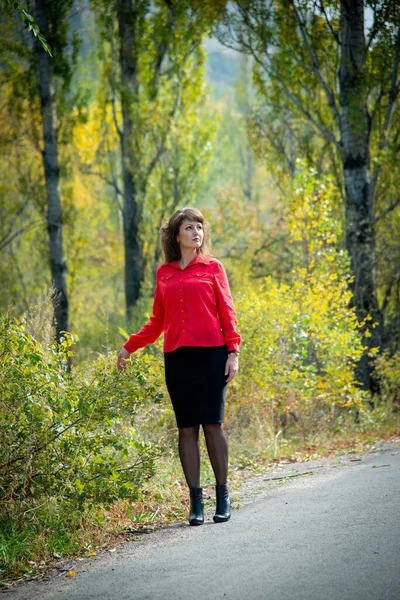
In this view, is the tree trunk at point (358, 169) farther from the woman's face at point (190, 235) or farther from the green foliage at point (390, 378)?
the woman's face at point (190, 235)

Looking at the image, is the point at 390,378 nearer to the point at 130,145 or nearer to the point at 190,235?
the point at 190,235

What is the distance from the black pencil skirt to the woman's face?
2.39 feet

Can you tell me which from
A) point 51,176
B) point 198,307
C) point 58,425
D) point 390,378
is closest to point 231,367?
point 198,307

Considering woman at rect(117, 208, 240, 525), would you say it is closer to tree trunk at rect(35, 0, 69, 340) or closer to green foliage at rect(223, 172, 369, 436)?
green foliage at rect(223, 172, 369, 436)

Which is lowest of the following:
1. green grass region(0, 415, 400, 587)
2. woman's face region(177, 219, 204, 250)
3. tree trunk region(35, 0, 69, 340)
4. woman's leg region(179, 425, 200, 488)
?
green grass region(0, 415, 400, 587)

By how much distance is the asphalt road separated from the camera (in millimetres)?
3865

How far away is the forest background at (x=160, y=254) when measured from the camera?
17.2ft

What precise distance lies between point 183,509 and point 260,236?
46.2 ft

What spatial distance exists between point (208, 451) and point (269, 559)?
1185mm

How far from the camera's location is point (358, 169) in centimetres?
1220

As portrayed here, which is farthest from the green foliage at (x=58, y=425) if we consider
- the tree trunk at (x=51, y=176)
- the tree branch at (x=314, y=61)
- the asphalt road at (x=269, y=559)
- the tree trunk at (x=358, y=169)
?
the tree trunk at (x=51, y=176)

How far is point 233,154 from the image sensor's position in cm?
5588

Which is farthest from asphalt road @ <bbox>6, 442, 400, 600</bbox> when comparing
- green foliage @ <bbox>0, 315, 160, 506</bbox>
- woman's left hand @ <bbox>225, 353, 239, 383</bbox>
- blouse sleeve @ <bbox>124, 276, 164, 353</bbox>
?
blouse sleeve @ <bbox>124, 276, 164, 353</bbox>

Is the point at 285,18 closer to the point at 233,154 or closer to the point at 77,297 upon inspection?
the point at 77,297
